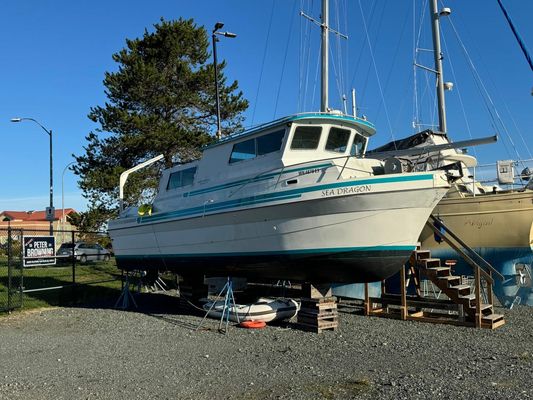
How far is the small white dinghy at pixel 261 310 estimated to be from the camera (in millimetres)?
10820

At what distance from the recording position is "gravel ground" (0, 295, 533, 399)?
614cm

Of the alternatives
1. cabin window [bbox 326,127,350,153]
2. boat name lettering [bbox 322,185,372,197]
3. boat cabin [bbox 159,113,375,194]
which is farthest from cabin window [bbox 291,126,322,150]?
boat name lettering [bbox 322,185,372,197]

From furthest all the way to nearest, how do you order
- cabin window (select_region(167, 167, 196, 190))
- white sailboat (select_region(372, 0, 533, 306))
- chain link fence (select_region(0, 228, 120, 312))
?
white sailboat (select_region(372, 0, 533, 306)), chain link fence (select_region(0, 228, 120, 312)), cabin window (select_region(167, 167, 196, 190))

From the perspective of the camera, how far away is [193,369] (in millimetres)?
7289

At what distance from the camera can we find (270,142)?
35.5 ft

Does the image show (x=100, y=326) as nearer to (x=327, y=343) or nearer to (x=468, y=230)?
(x=327, y=343)

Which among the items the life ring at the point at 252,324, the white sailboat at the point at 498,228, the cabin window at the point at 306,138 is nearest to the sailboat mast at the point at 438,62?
the white sailboat at the point at 498,228

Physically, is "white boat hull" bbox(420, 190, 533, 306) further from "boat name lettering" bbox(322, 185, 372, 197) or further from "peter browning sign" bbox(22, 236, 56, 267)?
"peter browning sign" bbox(22, 236, 56, 267)

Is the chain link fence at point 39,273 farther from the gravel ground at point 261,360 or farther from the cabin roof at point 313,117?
the cabin roof at point 313,117

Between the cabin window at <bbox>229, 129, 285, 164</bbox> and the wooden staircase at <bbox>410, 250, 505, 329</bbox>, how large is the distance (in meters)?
4.34

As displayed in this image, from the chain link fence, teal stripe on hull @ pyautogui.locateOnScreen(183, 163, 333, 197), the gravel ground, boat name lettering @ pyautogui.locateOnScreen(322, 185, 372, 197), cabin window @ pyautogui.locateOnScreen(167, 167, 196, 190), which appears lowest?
the gravel ground

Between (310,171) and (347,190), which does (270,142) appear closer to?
(310,171)

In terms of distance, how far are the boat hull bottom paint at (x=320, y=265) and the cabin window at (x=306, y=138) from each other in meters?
2.30

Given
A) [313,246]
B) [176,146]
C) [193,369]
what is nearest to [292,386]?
[193,369]
